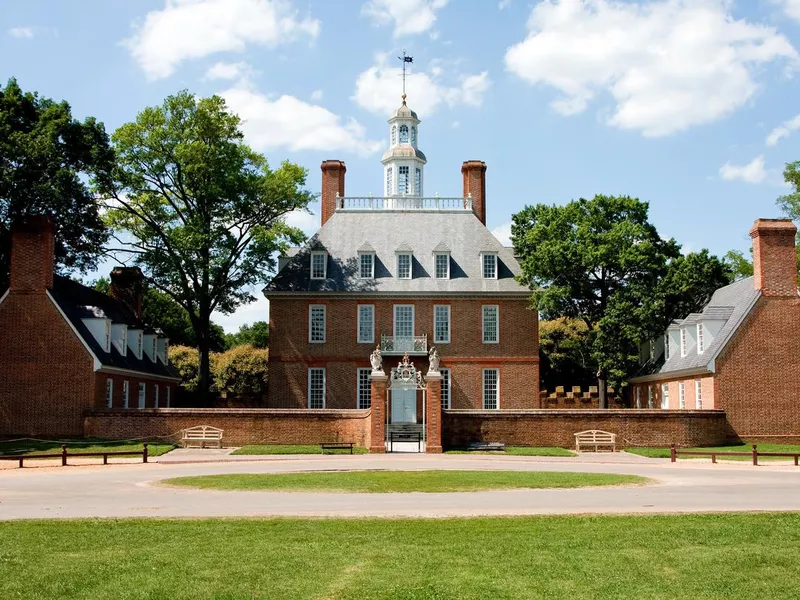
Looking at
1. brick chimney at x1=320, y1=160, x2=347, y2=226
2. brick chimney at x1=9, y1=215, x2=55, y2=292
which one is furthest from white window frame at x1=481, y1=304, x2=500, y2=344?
brick chimney at x1=9, y1=215, x2=55, y2=292

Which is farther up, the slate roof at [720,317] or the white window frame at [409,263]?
the white window frame at [409,263]

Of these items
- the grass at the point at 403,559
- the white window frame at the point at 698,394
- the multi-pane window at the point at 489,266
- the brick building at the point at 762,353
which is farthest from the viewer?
the multi-pane window at the point at 489,266

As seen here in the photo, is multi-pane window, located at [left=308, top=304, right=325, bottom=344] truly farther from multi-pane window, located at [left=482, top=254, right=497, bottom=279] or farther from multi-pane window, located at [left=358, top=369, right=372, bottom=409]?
multi-pane window, located at [left=482, top=254, right=497, bottom=279]

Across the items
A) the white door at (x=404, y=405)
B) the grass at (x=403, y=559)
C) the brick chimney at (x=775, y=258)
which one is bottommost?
the grass at (x=403, y=559)

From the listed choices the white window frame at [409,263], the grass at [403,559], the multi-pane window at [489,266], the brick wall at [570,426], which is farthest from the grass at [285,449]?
the grass at [403,559]

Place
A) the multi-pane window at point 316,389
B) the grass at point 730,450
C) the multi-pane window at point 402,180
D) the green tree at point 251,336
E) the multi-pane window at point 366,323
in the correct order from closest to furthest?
the grass at point 730,450
the multi-pane window at point 316,389
the multi-pane window at point 366,323
the multi-pane window at point 402,180
the green tree at point 251,336

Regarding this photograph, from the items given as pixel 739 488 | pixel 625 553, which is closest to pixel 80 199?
pixel 739 488

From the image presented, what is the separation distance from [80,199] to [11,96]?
4.76 m

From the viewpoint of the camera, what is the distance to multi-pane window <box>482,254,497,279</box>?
42.4 metres

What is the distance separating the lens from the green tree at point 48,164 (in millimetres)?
34031

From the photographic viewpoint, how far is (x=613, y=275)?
39.0 metres

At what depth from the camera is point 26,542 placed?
11.5 metres

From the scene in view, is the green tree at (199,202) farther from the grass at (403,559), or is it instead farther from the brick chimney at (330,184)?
the grass at (403,559)

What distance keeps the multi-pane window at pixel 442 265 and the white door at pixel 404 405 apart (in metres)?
6.03
